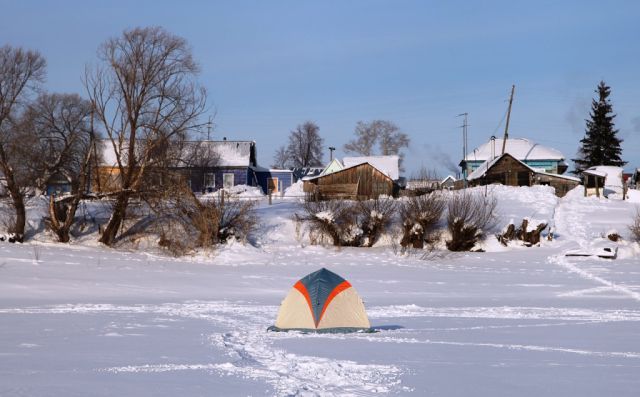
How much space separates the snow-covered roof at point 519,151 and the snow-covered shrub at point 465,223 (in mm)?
36562

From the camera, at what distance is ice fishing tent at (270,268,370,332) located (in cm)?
1520

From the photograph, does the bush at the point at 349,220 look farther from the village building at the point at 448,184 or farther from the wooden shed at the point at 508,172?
the wooden shed at the point at 508,172

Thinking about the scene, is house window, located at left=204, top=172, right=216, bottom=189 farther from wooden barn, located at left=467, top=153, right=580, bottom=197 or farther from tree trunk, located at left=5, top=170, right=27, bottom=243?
tree trunk, located at left=5, top=170, right=27, bottom=243

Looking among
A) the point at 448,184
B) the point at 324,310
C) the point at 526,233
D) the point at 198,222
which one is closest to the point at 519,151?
the point at 448,184

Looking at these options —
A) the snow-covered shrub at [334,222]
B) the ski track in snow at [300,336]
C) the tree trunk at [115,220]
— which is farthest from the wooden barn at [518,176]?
the ski track in snow at [300,336]

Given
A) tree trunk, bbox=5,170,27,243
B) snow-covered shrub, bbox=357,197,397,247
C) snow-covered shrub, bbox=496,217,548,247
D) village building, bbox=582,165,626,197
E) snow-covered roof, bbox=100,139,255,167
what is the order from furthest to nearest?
snow-covered roof, bbox=100,139,255,167 → village building, bbox=582,165,626,197 → snow-covered shrub, bbox=496,217,548,247 → snow-covered shrub, bbox=357,197,397,247 → tree trunk, bbox=5,170,27,243

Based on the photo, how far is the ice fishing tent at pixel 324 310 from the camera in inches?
599

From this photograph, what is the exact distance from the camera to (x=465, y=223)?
40.1 meters

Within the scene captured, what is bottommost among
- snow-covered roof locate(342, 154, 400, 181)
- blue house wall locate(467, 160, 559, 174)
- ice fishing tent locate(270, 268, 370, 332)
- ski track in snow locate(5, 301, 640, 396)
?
ski track in snow locate(5, 301, 640, 396)

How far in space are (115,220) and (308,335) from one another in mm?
25312

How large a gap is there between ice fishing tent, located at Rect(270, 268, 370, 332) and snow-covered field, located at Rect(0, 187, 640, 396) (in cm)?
66

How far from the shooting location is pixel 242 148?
67.2m

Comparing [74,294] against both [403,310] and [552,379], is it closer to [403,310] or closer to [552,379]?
[403,310]

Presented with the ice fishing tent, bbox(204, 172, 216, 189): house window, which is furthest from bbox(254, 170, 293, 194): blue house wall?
the ice fishing tent
